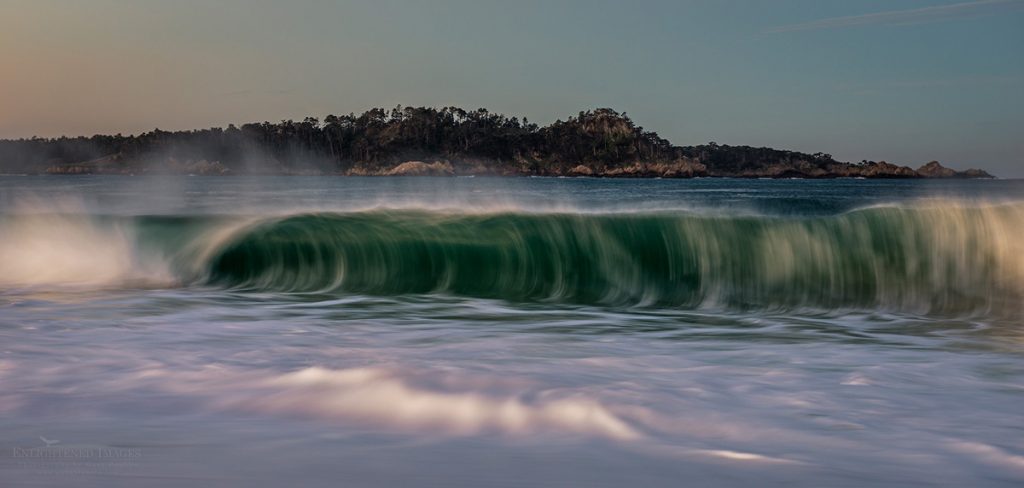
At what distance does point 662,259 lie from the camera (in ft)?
40.7

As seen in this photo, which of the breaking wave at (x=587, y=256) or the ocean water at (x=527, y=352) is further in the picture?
the breaking wave at (x=587, y=256)

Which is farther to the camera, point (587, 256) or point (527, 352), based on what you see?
point (587, 256)

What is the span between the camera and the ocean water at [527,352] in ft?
11.2

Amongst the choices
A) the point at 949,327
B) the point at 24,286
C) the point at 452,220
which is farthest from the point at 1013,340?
the point at 24,286

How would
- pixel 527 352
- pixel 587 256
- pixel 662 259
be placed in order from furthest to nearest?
pixel 587 256 → pixel 662 259 → pixel 527 352

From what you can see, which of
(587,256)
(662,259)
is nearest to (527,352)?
(662,259)

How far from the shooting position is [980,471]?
3355 mm

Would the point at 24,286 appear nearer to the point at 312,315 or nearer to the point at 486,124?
the point at 312,315

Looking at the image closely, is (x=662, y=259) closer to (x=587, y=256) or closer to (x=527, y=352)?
(x=587, y=256)

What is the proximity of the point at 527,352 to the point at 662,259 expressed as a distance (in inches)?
262

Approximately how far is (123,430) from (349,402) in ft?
3.44

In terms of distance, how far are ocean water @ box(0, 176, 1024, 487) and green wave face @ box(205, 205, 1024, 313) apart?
0.16 ft

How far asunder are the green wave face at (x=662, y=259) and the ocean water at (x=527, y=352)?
0.16 feet

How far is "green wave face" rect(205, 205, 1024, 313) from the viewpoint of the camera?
35.3 feet
